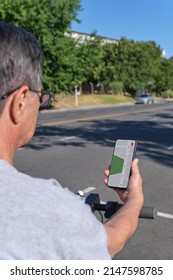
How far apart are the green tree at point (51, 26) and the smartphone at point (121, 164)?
1280 inches

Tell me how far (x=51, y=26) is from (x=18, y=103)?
3592 centimetres

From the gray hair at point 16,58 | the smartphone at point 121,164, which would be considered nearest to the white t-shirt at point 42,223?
the gray hair at point 16,58

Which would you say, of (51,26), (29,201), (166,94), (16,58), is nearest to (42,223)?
(29,201)

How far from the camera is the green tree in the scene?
3297 centimetres

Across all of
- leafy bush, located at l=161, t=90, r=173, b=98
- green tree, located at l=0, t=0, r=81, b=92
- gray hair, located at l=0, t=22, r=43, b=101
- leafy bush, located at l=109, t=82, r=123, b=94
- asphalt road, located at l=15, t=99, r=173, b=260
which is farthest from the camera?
leafy bush, located at l=161, t=90, r=173, b=98

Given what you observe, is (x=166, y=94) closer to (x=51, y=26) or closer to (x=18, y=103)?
(x=51, y=26)

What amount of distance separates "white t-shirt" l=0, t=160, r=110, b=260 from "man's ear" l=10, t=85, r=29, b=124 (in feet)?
0.66

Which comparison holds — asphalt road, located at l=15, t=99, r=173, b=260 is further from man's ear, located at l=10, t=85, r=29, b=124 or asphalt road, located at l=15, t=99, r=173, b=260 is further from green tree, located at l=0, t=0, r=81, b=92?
green tree, located at l=0, t=0, r=81, b=92

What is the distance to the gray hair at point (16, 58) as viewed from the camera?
126cm

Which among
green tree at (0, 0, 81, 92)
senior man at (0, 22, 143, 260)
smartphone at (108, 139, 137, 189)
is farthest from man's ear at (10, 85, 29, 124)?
green tree at (0, 0, 81, 92)

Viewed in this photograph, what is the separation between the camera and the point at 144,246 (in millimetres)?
4312

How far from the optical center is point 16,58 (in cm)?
128
